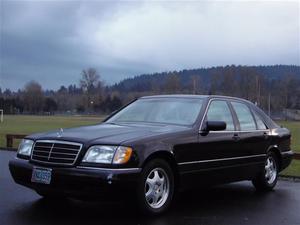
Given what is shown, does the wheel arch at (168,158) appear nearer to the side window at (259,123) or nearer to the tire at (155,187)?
the tire at (155,187)

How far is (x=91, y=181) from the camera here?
5.98 m

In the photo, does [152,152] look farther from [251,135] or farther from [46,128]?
[46,128]

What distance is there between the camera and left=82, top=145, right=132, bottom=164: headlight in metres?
6.12

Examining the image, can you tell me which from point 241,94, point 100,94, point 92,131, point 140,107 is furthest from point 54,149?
point 100,94

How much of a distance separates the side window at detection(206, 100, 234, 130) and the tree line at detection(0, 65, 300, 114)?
103 meters

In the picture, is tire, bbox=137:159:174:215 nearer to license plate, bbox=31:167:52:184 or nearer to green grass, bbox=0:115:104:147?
license plate, bbox=31:167:52:184

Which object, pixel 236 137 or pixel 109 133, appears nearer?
pixel 109 133

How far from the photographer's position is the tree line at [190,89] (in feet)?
433

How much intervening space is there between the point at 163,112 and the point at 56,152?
6.49 ft

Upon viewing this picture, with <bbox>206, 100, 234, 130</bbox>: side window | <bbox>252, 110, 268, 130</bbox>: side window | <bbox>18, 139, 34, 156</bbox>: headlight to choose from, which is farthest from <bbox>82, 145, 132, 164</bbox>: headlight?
<bbox>252, 110, 268, 130</bbox>: side window

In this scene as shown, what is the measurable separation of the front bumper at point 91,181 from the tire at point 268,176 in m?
3.40

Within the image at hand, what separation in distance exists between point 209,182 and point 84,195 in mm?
2101

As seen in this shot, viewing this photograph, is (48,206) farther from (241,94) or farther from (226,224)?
(241,94)

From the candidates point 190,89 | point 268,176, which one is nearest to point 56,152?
point 268,176
